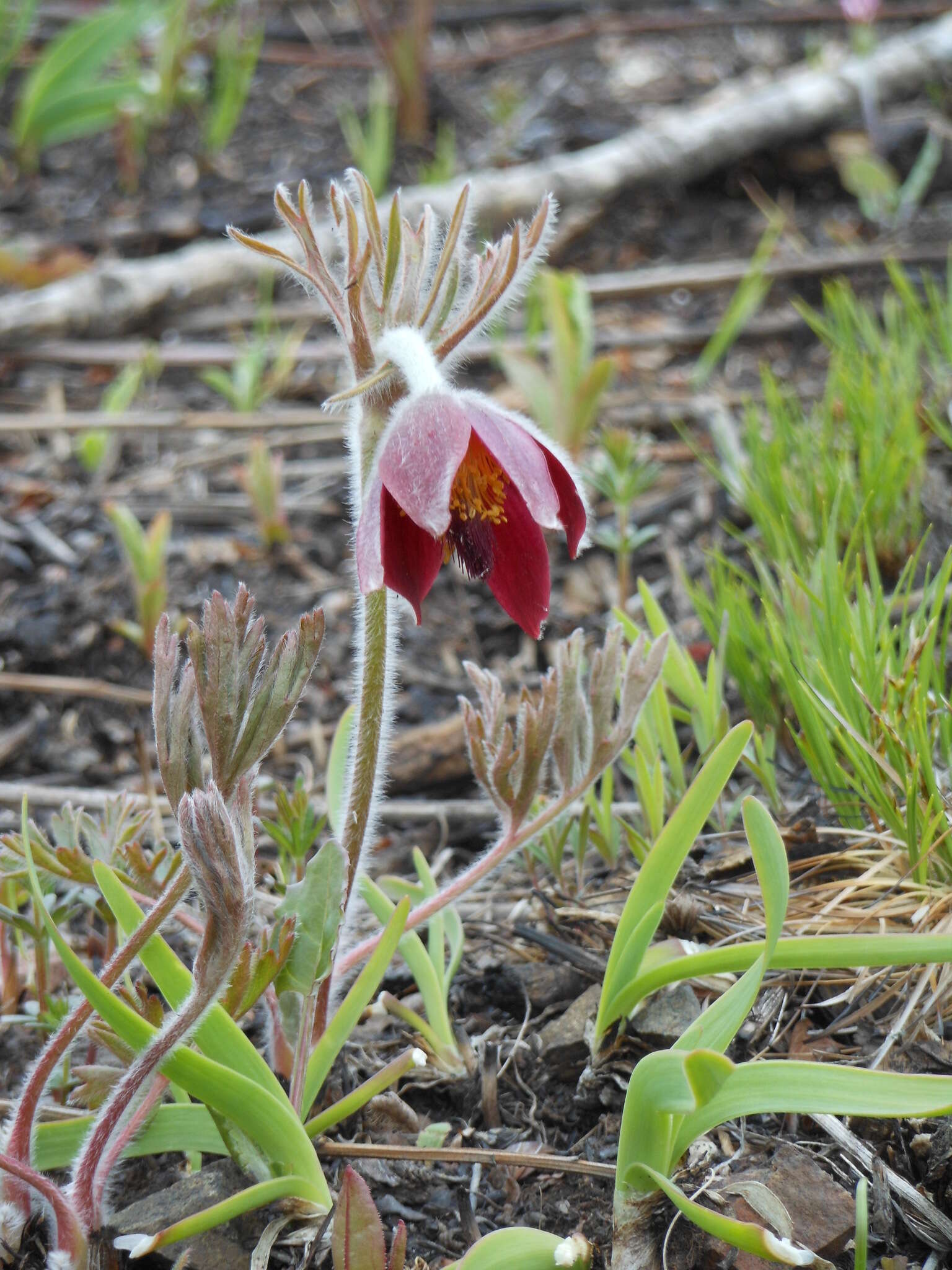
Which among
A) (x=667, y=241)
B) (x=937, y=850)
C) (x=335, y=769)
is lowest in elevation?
(x=937, y=850)

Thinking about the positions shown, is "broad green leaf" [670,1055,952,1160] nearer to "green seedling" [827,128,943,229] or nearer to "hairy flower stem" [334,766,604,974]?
"hairy flower stem" [334,766,604,974]

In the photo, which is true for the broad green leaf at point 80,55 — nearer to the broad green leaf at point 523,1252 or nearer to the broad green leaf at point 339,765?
the broad green leaf at point 339,765

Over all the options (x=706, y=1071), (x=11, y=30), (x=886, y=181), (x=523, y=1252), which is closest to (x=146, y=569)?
(x=523, y=1252)

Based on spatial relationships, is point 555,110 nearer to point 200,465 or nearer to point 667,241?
point 667,241

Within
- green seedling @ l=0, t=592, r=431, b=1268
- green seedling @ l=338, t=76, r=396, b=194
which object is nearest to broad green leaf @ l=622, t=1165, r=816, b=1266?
green seedling @ l=0, t=592, r=431, b=1268

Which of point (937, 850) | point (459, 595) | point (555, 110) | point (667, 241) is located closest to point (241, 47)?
point (555, 110)

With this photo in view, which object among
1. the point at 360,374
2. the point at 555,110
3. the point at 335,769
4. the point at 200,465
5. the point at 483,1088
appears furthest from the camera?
the point at 555,110
